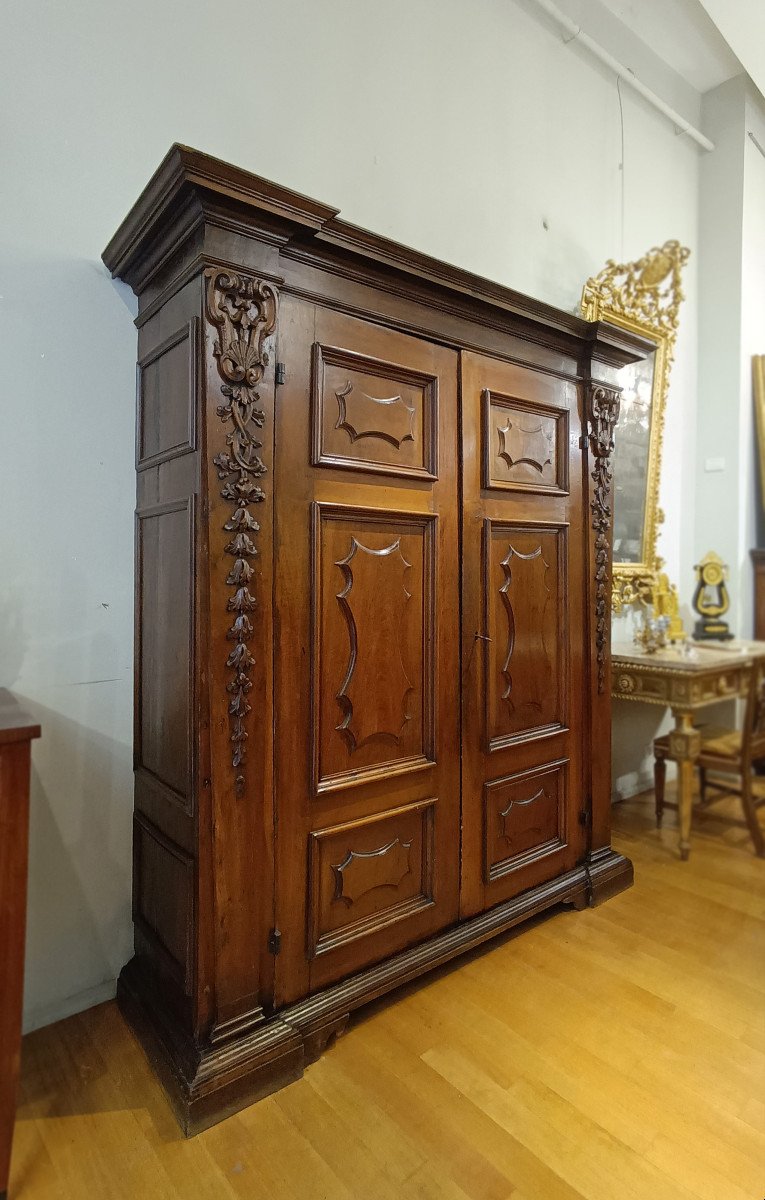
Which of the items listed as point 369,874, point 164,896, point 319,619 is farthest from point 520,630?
point 164,896

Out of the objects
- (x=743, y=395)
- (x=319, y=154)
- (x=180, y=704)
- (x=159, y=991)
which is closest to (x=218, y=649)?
(x=180, y=704)

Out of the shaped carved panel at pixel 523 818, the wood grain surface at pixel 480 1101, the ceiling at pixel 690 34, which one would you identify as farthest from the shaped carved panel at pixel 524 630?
the ceiling at pixel 690 34

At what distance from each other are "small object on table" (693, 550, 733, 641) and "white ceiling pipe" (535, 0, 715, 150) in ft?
8.38

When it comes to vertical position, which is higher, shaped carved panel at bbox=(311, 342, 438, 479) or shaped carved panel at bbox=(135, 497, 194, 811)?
shaped carved panel at bbox=(311, 342, 438, 479)

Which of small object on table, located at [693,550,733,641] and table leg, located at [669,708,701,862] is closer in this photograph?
table leg, located at [669,708,701,862]

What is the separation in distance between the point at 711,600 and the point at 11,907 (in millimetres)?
3898

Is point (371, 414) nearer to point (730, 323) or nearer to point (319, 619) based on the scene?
point (319, 619)

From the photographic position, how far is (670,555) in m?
3.95

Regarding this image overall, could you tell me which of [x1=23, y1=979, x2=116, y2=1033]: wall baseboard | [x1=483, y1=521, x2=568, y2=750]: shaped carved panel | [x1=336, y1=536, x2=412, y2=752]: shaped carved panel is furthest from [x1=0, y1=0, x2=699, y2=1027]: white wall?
[x1=483, y1=521, x2=568, y2=750]: shaped carved panel

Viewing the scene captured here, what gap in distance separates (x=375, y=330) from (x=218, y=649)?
101 centimetres

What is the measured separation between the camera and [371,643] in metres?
1.79

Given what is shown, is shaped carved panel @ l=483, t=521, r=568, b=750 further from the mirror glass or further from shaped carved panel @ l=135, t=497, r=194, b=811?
the mirror glass

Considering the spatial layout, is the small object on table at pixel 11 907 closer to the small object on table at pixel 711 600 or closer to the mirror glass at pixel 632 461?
the mirror glass at pixel 632 461

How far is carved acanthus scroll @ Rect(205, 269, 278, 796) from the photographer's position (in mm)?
1479
